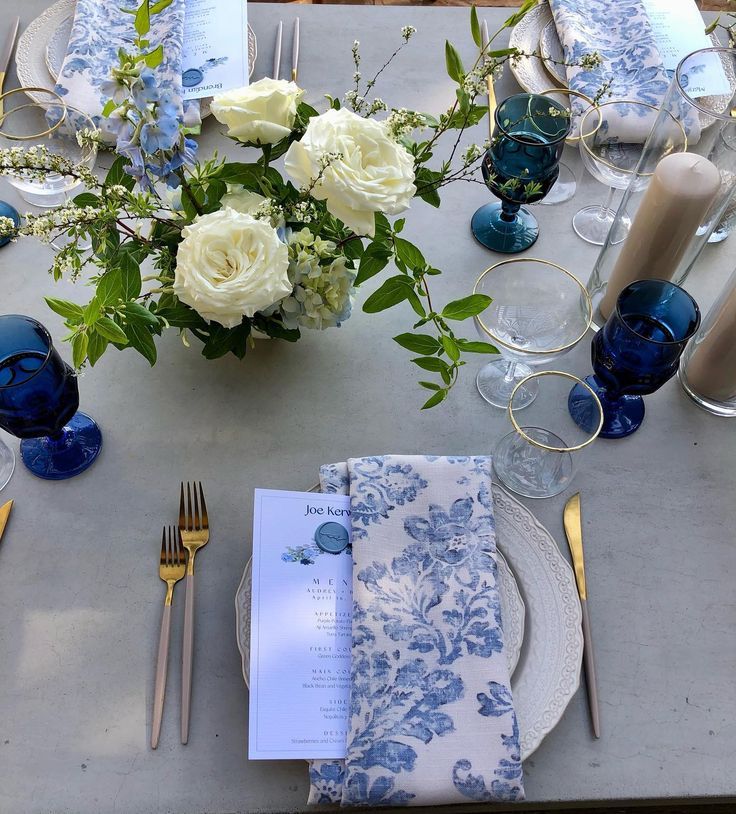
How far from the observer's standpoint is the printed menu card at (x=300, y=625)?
2.27 ft

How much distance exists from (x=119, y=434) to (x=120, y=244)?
23 cm

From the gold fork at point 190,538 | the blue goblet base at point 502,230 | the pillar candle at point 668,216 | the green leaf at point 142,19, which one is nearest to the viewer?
the green leaf at point 142,19

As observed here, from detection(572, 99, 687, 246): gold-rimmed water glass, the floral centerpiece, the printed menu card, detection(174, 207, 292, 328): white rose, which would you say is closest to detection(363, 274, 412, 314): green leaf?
the floral centerpiece

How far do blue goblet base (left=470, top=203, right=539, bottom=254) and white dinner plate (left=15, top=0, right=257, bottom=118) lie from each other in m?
0.44

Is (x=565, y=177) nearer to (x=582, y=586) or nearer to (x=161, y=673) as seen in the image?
(x=582, y=586)

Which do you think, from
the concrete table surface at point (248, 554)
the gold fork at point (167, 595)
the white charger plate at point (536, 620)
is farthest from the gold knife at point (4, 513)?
the white charger plate at point (536, 620)

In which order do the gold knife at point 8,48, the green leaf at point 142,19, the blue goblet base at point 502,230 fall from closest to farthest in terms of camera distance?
the green leaf at point 142,19
the blue goblet base at point 502,230
the gold knife at point 8,48

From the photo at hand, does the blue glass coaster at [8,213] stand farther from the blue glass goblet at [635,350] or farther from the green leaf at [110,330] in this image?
the blue glass goblet at [635,350]

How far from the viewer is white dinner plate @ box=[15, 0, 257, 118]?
3.83 feet

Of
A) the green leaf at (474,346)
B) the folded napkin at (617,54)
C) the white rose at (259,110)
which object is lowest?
the green leaf at (474,346)

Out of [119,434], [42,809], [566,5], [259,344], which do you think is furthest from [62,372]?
[566,5]

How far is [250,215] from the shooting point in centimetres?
77

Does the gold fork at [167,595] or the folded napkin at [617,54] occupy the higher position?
the folded napkin at [617,54]

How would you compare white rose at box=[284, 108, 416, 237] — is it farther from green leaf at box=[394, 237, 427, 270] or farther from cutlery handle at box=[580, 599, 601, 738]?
cutlery handle at box=[580, 599, 601, 738]
